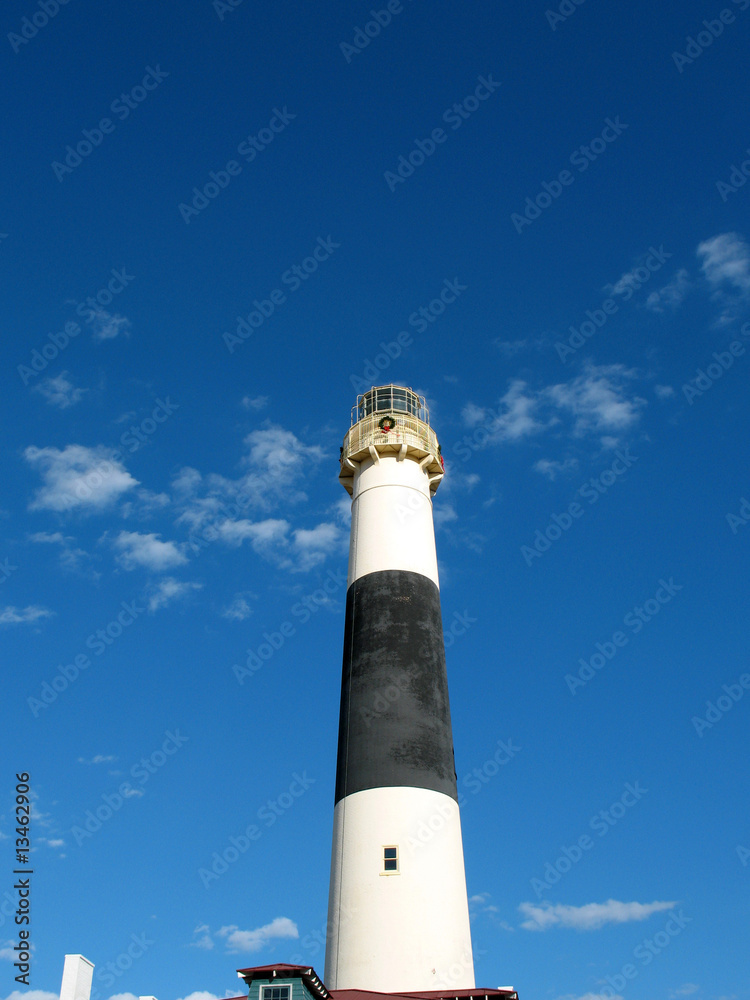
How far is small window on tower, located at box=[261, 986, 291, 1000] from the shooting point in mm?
19703

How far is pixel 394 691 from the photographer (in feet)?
90.8

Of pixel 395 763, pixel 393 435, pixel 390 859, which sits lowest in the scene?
pixel 390 859

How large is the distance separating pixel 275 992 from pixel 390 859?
5.92 m

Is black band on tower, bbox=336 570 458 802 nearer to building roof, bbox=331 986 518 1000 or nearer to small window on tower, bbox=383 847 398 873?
small window on tower, bbox=383 847 398 873

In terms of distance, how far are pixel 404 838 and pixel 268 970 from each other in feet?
20.9

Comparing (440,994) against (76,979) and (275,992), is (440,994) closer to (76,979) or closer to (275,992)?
(275,992)

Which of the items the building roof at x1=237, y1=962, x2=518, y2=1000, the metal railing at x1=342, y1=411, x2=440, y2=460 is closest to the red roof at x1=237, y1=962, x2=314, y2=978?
the building roof at x1=237, y1=962, x2=518, y2=1000

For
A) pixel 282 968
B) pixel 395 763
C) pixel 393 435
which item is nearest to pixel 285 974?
pixel 282 968

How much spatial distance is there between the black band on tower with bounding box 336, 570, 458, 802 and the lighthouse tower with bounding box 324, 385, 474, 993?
4 centimetres

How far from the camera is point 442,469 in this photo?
1380 inches

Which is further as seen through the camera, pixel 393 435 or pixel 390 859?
pixel 393 435

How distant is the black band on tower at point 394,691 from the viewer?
1046 inches

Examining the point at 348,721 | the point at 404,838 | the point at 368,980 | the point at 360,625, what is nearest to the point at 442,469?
the point at 360,625

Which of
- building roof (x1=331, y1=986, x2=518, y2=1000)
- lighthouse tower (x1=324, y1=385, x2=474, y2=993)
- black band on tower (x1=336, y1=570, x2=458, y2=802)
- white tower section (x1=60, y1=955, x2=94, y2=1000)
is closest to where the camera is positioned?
white tower section (x1=60, y1=955, x2=94, y2=1000)
